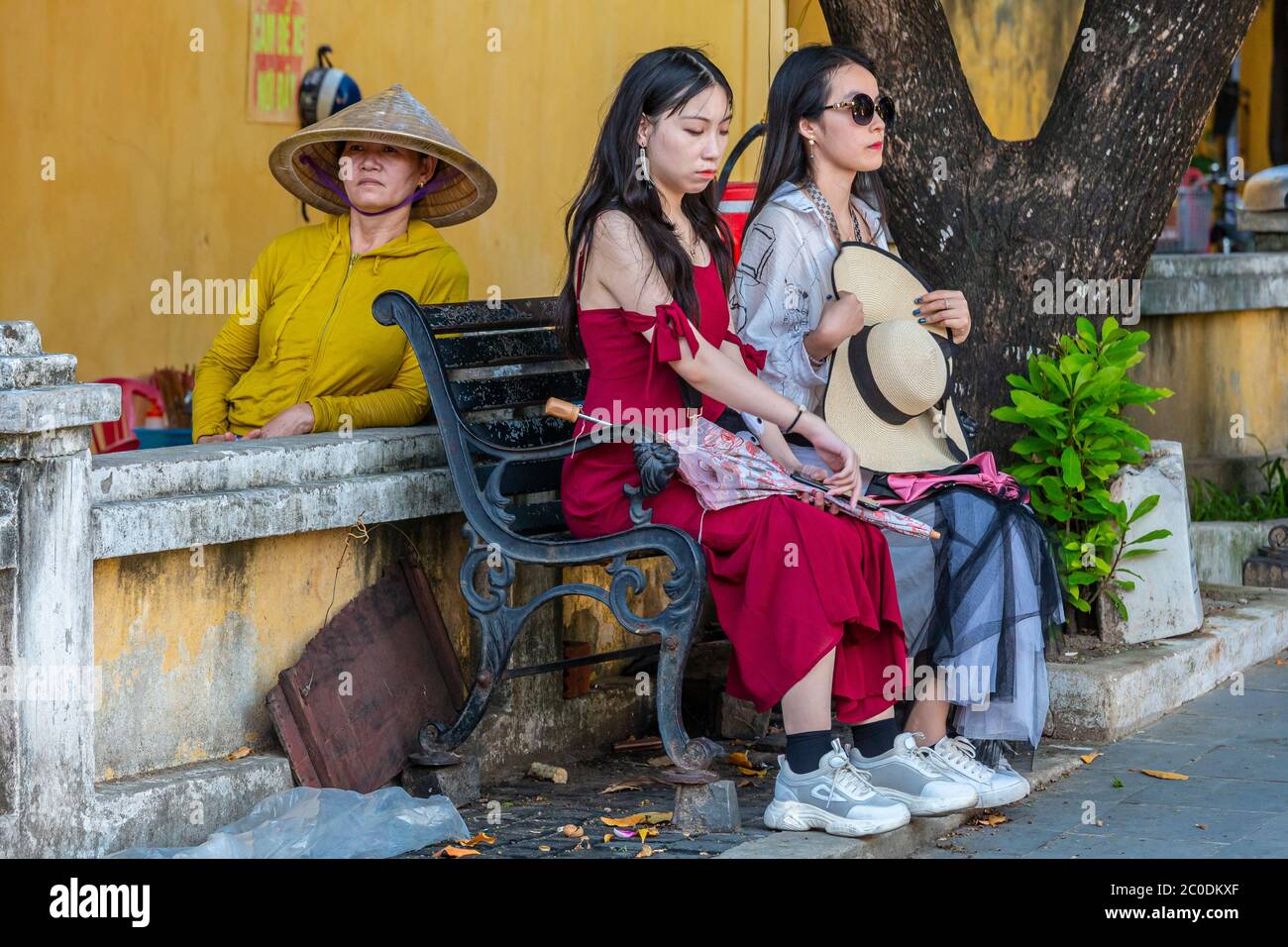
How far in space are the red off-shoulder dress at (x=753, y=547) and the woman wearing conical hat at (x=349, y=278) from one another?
728mm

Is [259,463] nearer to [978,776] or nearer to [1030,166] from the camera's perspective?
[978,776]

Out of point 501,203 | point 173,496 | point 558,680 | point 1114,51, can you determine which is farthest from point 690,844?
point 501,203

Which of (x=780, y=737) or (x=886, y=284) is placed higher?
(x=886, y=284)

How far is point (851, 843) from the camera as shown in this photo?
3893mm

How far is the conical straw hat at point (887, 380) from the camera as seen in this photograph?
437 centimetres

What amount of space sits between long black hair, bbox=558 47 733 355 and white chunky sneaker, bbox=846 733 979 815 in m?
1.12

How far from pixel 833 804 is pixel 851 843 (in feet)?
0.33

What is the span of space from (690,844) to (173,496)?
1.35 metres

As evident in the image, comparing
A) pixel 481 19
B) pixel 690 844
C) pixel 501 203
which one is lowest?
pixel 690 844

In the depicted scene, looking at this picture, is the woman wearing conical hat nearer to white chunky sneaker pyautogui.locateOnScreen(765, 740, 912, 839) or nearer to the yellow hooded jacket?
the yellow hooded jacket

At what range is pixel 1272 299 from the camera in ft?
24.3

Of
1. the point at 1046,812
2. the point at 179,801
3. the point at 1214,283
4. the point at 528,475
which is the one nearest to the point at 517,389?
the point at 528,475

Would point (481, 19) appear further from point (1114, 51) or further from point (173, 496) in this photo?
point (173, 496)

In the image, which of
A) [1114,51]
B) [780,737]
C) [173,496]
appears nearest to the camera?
[173,496]
